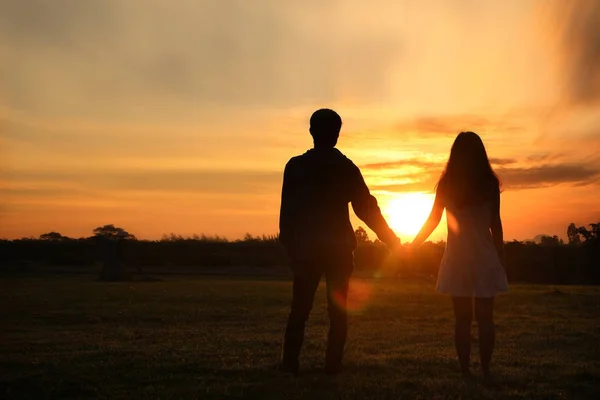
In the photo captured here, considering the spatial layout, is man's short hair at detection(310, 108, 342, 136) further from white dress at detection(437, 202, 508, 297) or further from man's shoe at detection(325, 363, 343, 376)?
man's shoe at detection(325, 363, 343, 376)

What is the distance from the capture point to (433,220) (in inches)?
300

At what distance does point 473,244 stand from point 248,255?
1656 inches

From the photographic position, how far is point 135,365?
7.89m

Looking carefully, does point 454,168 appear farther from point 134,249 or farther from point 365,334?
point 134,249

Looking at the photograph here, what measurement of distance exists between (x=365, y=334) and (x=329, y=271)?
482cm

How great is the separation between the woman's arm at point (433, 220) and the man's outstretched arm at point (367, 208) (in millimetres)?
365

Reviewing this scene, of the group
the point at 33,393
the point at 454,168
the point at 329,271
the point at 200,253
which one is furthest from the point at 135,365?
the point at 200,253

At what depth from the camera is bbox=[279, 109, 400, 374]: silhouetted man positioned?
23.1 ft

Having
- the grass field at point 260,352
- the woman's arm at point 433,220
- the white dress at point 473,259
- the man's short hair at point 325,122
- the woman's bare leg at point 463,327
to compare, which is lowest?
the grass field at point 260,352

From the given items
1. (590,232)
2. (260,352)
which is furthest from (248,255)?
(260,352)

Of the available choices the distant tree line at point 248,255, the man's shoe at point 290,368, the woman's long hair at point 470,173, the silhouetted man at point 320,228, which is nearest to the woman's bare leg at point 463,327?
the woman's long hair at point 470,173

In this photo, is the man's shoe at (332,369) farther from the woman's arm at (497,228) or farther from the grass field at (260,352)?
the woman's arm at (497,228)

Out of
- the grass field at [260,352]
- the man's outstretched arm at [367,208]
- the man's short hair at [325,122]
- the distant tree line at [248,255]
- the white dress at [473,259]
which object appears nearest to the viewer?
the grass field at [260,352]

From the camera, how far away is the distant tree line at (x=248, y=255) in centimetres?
4009
